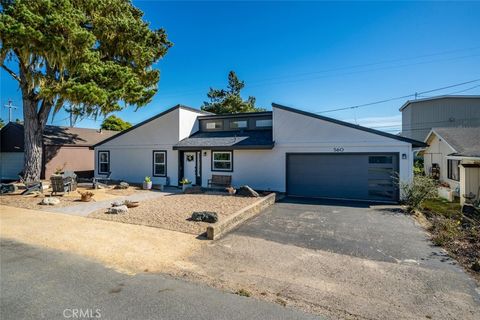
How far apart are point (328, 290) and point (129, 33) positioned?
16253 millimetres

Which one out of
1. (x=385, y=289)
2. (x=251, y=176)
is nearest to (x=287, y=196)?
(x=251, y=176)

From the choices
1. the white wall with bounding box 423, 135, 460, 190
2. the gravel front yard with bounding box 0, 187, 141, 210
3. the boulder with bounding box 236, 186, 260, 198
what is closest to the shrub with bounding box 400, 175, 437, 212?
the white wall with bounding box 423, 135, 460, 190

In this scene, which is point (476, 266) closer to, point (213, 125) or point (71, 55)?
point (213, 125)

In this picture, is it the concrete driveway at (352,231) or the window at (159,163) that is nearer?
the concrete driveway at (352,231)

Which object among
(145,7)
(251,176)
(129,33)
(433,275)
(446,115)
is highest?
(145,7)

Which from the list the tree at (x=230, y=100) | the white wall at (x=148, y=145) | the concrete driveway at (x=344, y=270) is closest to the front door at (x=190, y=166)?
the white wall at (x=148, y=145)

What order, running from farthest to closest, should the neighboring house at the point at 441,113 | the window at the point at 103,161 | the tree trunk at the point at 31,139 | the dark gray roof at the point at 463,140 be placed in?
the neighboring house at the point at 441,113 < the window at the point at 103,161 < the tree trunk at the point at 31,139 < the dark gray roof at the point at 463,140

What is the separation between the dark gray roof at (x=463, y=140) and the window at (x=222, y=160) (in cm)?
1125

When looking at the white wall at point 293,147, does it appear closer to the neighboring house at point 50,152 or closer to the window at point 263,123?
the window at point 263,123

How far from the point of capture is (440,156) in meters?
17.1

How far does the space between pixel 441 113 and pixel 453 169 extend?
17.1 m

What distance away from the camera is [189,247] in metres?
6.05

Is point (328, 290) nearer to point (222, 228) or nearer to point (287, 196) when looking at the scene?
point (222, 228)

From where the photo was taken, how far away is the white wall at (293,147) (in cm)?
1188
